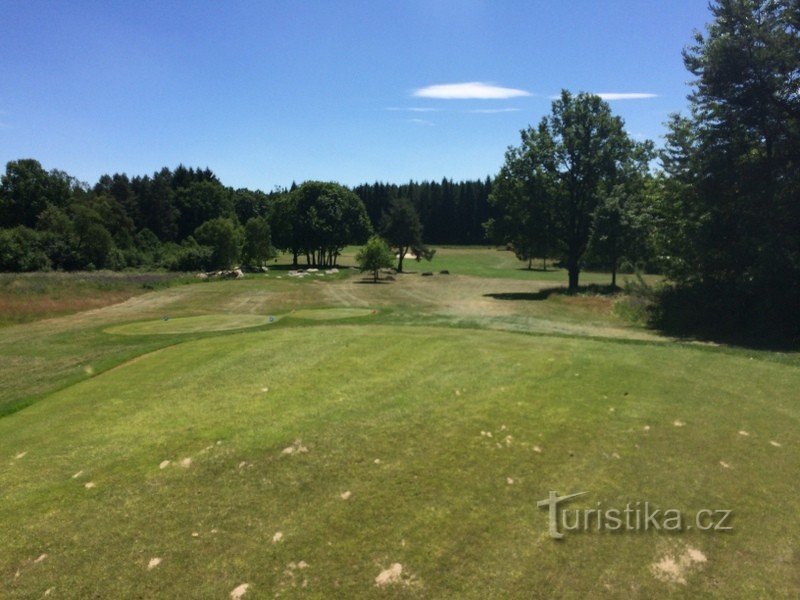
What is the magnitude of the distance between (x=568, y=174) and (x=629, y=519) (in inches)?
1993

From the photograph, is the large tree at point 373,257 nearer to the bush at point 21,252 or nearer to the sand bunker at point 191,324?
the sand bunker at point 191,324

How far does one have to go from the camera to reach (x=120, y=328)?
28.0 m

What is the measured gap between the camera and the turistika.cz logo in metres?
6.69

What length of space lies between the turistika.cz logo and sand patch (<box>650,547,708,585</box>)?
1.57 ft

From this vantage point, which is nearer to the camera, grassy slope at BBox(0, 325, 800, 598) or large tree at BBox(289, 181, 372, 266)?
grassy slope at BBox(0, 325, 800, 598)

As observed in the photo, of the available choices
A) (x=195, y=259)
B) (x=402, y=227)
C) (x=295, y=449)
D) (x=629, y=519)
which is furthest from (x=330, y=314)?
(x=195, y=259)

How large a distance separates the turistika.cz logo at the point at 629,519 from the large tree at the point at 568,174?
46.3m

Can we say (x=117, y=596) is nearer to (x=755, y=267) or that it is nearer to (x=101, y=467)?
(x=101, y=467)

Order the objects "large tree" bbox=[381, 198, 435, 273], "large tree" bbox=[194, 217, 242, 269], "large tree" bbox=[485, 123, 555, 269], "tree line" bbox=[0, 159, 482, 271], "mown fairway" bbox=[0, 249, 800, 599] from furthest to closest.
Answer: "large tree" bbox=[381, 198, 435, 273] → "large tree" bbox=[194, 217, 242, 269] → "tree line" bbox=[0, 159, 482, 271] → "large tree" bbox=[485, 123, 555, 269] → "mown fairway" bbox=[0, 249, 800, 599]

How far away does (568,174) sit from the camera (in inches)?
2076

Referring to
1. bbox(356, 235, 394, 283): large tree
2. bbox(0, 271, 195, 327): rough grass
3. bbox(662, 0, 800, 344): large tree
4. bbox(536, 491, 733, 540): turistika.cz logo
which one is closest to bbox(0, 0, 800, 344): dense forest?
bbox(662, 0, 800, 344): large tree

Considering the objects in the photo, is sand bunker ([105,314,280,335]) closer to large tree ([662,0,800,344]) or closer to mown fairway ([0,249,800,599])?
mown fairway ([0,249,800,599])

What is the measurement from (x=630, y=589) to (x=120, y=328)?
28.7 m

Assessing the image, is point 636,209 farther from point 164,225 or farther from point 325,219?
point 164,225
